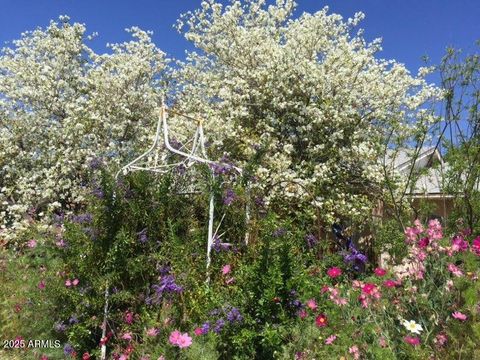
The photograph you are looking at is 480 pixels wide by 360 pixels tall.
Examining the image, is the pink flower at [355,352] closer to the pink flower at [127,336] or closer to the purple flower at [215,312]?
the purple flower at [215,312]

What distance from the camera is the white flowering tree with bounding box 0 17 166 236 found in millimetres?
9438

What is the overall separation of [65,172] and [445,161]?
7.04 metres

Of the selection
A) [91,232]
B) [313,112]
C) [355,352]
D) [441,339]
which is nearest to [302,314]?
[355,352]

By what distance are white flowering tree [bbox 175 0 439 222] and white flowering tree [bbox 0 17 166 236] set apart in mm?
1537

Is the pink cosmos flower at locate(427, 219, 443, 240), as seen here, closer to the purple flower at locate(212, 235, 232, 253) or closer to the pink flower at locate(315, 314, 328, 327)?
the pink flower at locate(315, 314, 328, 327)

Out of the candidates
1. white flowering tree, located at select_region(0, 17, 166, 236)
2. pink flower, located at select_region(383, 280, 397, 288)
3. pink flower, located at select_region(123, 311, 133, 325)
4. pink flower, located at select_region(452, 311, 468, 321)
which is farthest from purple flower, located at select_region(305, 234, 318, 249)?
white flowering tree, located at select_region(0, 17, 166, 236)

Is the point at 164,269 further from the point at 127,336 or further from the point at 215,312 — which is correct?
the point at 215,312

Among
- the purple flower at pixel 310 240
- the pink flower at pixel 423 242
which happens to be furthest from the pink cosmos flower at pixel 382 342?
the purple flower at pixel 310 240

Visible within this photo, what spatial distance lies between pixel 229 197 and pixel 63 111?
774 centimetres

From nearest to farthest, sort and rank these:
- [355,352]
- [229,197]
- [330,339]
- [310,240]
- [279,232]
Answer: [355,352], [330,339], [279,232], [229,197], [310,240]

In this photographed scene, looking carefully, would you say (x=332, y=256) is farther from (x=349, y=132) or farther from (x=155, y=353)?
(x=349, y=132)

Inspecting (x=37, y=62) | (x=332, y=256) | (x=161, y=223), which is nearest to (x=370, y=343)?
(x=332, y=256)

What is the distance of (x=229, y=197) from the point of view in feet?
14.1

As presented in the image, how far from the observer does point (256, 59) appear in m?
10.0
